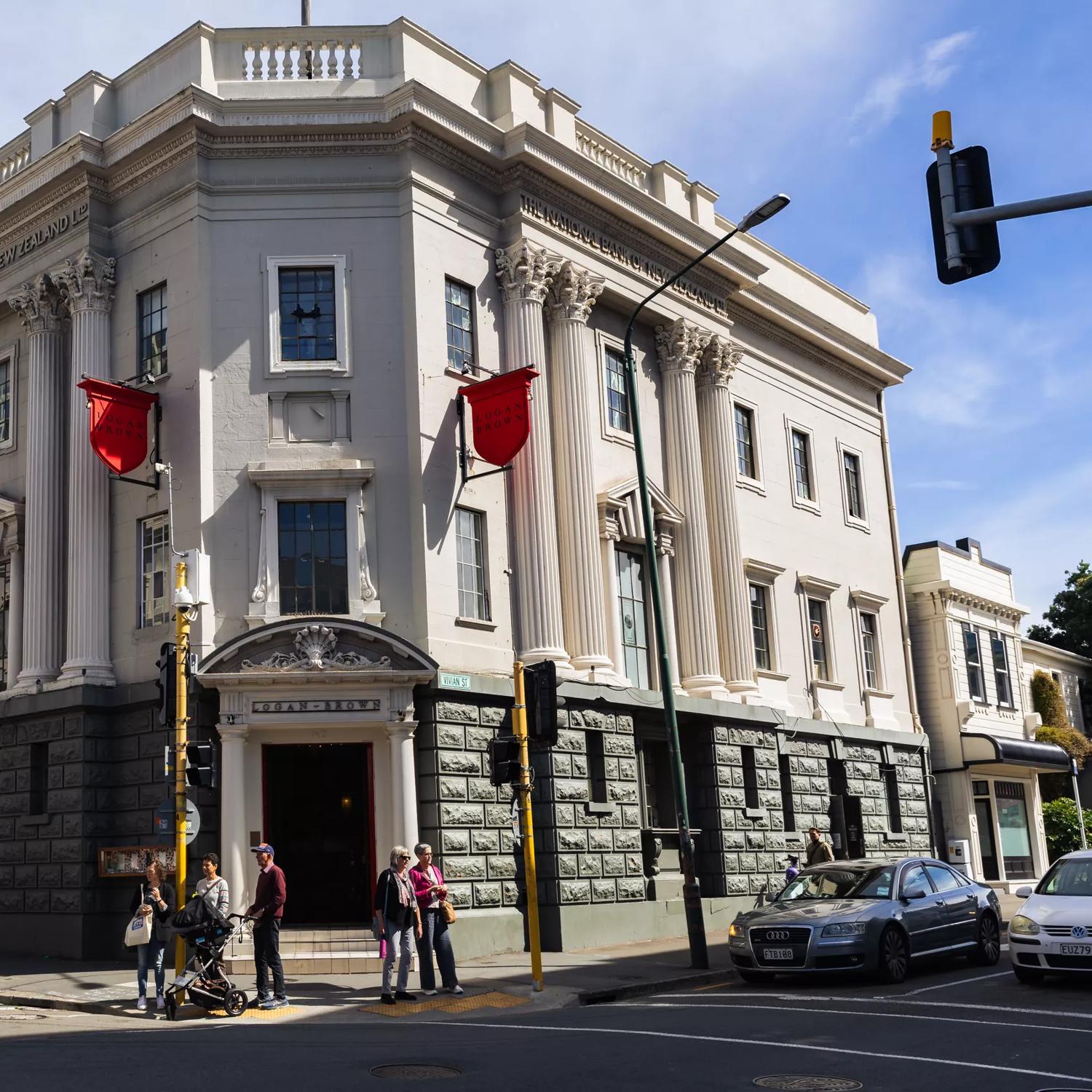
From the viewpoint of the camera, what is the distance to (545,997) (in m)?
16.4

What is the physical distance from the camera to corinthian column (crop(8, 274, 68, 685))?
24.3 meters

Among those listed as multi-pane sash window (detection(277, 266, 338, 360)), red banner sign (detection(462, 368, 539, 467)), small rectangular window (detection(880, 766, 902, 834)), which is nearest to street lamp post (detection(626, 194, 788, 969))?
red banner sign (detection(462, 368, 539, 467))

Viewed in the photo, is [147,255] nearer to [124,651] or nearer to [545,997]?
[124,651]

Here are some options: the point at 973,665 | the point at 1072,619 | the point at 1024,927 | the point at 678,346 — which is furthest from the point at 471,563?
the point at 1072,619

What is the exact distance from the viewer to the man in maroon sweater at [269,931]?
625 inches

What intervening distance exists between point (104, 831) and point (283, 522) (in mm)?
5887

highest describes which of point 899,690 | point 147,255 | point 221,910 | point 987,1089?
point 147,255

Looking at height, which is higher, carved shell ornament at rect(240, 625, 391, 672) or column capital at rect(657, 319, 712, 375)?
column capital at rect(657, 319, 712, 375)

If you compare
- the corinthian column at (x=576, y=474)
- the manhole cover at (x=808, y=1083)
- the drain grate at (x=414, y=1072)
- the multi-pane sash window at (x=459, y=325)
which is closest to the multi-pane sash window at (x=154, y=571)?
the multi-pane sash window at (x=459, y=325)

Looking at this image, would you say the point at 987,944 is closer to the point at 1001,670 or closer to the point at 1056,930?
the point at 1056,930

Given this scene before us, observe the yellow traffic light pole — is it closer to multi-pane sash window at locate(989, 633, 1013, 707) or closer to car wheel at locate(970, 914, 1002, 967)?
car wheel at locate(970, 914, 1002, 967)

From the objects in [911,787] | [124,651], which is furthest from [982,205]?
[911,787]

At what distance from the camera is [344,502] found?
22.8 metres

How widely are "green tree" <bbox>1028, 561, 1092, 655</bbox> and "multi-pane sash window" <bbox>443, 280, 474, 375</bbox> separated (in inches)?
1686
